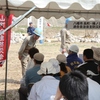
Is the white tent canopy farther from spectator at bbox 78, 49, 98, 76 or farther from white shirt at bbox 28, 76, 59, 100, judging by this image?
white shirt at bbox 28, 76, 59, 100

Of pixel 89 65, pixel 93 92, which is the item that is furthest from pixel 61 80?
pixel 89 65

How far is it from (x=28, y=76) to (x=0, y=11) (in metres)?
1.50

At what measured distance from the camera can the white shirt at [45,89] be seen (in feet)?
10.7

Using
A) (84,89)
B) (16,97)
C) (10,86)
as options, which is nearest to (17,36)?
(10,86)

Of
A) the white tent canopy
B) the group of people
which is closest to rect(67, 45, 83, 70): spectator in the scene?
the group of people

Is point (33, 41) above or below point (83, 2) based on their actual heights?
below

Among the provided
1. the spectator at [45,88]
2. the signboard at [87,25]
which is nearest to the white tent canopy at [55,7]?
the signboard at [87,25]

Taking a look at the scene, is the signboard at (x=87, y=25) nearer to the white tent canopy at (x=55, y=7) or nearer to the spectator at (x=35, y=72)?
the white tent canopy at (x=55, y=7)

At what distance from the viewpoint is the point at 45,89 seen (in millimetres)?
3301

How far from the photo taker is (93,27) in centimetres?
584

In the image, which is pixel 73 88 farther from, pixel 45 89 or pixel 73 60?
pixel 73 60

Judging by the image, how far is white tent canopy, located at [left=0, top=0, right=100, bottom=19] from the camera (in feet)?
14.3

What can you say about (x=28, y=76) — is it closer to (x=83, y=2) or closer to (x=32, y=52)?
(x=32, y=52)

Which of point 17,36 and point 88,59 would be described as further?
point 17,36
